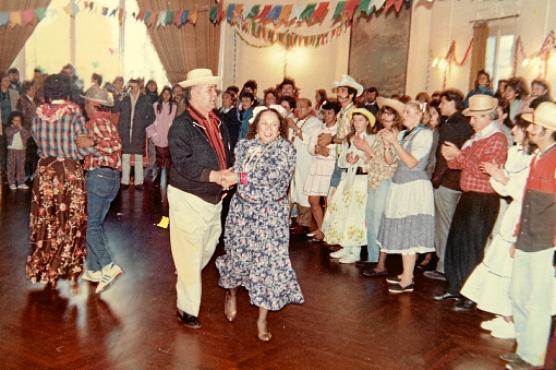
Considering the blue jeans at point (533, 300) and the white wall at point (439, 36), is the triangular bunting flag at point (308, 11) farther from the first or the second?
the blue jeans at point (533, 300)

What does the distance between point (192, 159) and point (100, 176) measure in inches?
41.4

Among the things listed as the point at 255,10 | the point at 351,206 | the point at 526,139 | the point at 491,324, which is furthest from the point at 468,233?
the point at 255,10

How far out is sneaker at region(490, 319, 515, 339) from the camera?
3754 millimetres

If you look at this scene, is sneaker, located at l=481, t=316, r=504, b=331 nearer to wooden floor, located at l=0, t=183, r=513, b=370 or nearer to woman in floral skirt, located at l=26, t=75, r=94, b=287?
wooden floor, located at l=0, t=183, r=513, b=370

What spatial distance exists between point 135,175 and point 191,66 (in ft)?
9.53

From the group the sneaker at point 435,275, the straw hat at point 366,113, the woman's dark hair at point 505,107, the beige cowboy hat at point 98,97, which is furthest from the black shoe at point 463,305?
the beige cowboy hat at point 98,97

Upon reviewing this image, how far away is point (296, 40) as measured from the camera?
11.2m

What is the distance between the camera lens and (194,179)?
3.45 metres

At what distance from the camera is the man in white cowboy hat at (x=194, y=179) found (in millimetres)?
3447

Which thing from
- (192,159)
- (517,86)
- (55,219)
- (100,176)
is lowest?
(55,219)

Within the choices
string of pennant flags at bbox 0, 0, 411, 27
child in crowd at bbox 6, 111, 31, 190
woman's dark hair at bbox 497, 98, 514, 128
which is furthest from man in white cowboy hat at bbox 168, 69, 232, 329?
child in crowd at bbox 6, 111, 31, 190

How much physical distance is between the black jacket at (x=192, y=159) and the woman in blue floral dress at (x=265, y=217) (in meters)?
0.18

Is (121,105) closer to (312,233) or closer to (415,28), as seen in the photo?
(312,233)

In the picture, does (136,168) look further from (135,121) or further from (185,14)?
(185,14)
